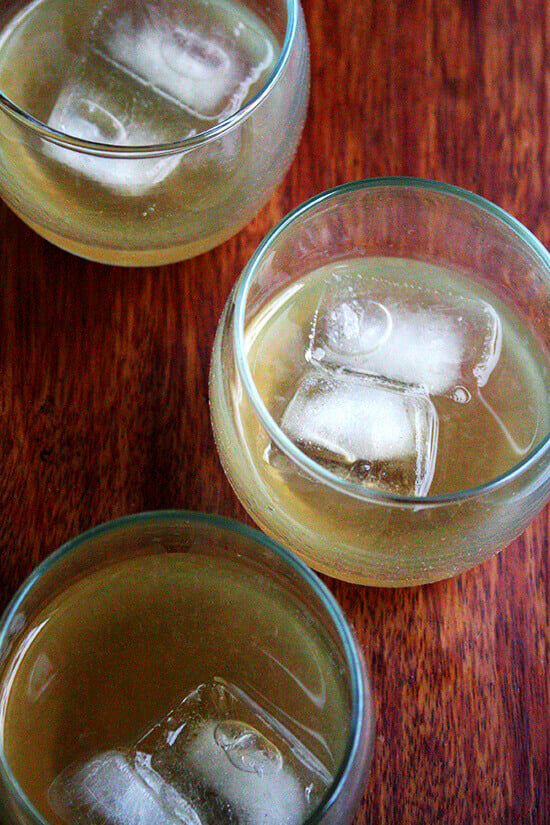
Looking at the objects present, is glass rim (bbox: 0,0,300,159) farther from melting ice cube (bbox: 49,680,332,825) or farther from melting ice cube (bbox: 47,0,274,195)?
melting ice cube (bbox: 49,680,332,825)

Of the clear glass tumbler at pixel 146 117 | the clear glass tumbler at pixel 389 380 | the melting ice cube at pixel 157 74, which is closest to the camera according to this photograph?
the clear glass tumbler at pixel 389 380

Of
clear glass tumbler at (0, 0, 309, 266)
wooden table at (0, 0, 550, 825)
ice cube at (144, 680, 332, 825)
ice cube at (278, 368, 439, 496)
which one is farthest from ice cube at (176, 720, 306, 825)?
clear glass tumbler at (0, 0, 309, 266)

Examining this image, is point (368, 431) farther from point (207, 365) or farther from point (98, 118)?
point (98, 118)

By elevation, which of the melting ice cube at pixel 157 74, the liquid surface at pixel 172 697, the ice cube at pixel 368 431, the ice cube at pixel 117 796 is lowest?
the ice cube at pixel 117 796

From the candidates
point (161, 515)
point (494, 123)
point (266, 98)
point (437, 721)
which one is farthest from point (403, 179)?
point (437, 721)

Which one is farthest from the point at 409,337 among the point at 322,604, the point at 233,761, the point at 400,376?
the point at 233,761

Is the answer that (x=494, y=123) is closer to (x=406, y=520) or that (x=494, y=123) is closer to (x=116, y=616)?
(x=406, y=520)

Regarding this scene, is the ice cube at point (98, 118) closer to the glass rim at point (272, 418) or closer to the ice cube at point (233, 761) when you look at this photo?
the glass rim at point (272, 418)

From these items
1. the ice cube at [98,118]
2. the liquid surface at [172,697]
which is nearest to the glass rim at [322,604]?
the liquid surface at [172,697]
